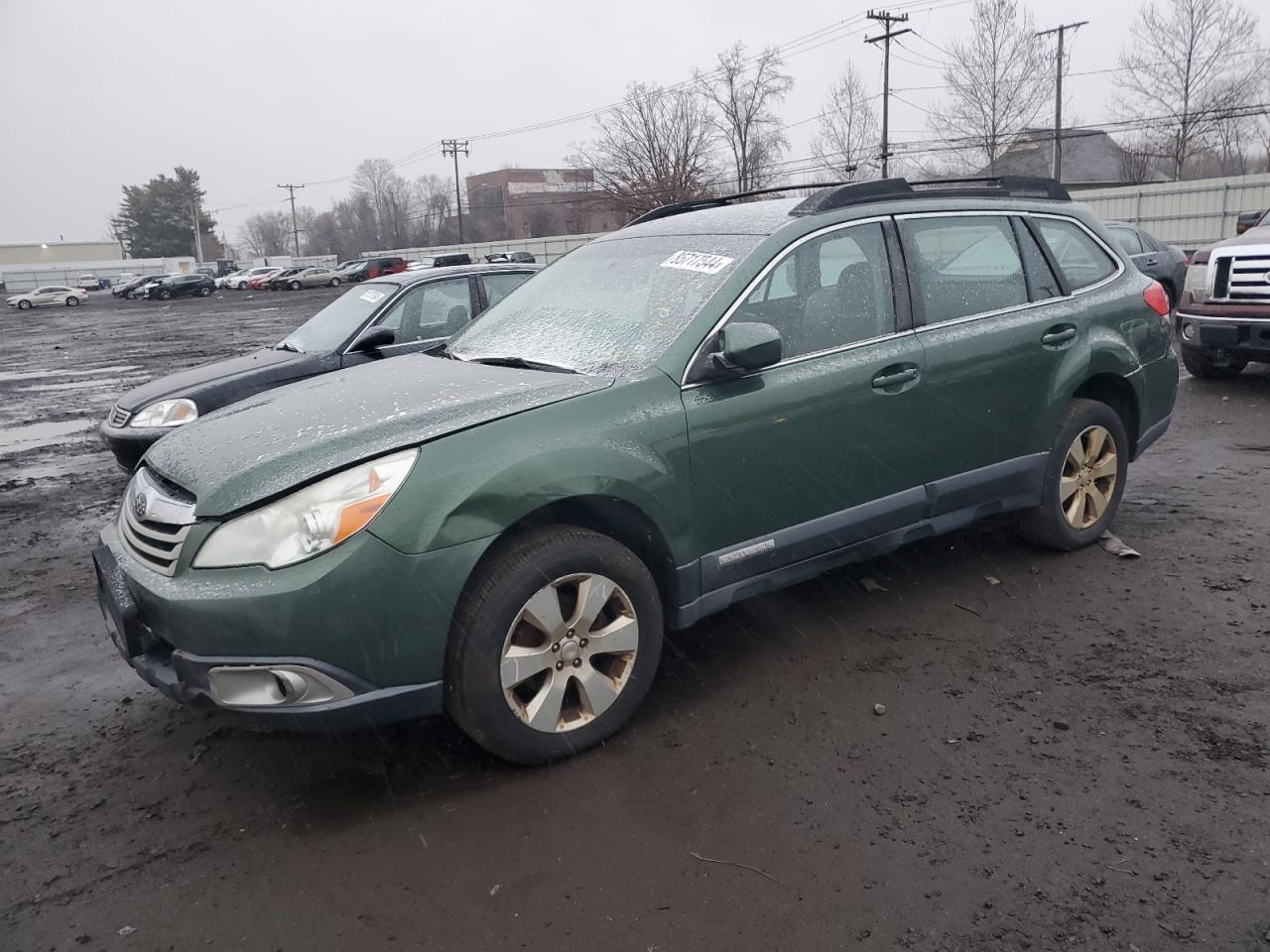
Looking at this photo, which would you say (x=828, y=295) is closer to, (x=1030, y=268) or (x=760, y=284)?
(x=760, y=284)

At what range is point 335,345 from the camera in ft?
24.0

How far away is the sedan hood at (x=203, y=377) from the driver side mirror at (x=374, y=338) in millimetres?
438

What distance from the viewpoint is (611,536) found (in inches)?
131

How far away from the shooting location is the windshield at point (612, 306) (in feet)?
11.8

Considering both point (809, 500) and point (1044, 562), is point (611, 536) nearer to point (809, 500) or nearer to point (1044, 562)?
point (809, 500)

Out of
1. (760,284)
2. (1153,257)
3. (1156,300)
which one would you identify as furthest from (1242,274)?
(760,284)

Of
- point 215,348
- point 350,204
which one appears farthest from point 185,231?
point 215,348

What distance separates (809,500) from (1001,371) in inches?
49.8

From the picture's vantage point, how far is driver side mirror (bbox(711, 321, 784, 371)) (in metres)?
3.37

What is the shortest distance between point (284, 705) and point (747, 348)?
1878 millimetres

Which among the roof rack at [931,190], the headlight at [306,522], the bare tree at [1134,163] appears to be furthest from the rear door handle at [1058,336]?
the bare tree at [1134,163]

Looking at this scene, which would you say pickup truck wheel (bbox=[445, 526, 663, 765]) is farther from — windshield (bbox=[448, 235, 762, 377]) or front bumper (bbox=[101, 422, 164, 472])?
front bumper (bbox=[101, 422, 164, 472])

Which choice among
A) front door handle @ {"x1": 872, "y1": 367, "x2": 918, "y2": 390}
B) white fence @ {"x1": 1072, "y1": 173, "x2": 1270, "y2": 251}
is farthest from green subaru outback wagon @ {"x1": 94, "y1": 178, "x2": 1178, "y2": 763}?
white fence @ {"x1": 1072, "y1": 173, "x2": 1270, "y2": 251}

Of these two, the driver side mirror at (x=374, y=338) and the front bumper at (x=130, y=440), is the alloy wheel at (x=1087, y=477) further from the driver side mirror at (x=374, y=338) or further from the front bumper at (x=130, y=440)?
the front bumper at (x=130, y=440)
